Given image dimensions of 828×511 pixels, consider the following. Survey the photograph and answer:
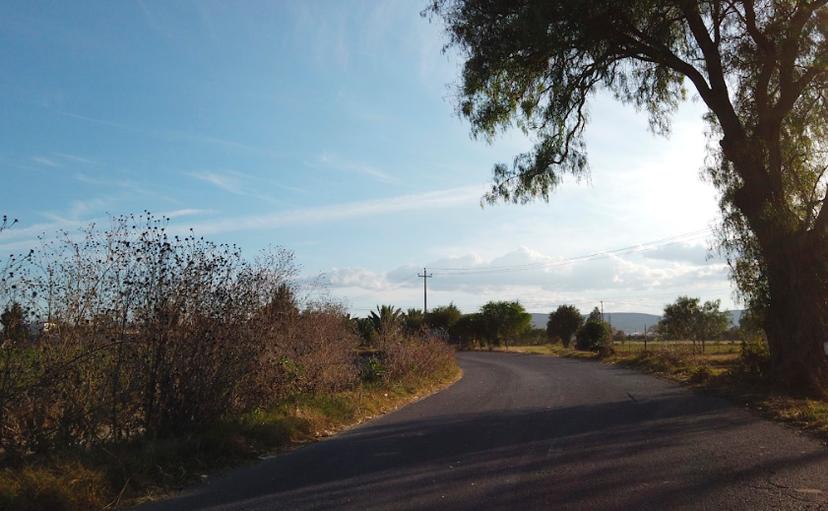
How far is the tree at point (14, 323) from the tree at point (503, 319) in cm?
6496

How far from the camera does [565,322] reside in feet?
237

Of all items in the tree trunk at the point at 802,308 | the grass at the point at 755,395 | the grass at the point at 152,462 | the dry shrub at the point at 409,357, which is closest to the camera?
the grass at the point at 152,462

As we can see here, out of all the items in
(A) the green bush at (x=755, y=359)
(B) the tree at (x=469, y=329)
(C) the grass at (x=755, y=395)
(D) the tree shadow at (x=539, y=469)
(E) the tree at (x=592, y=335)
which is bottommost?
(D) the tree shadow at (x=539, y=469)

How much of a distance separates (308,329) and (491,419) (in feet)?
14.7

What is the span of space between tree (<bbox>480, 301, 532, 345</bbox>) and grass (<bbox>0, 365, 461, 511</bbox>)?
2345 inches

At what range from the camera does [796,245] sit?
49.9 ft

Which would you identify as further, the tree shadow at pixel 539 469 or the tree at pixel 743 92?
the tree at pixel 743 92

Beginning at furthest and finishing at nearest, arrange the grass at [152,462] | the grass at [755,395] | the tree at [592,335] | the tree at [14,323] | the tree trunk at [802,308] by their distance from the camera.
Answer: the tree at [592,335]
the tree trunk at [802,308]
the grass at [755,395]
the tree at [14,323]
the grass at [152,462]

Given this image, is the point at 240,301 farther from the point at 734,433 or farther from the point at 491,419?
the point at 734,433

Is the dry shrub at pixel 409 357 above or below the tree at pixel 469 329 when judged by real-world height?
below

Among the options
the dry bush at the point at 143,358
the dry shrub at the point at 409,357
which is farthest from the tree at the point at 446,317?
the dry bush at the point at 143,358

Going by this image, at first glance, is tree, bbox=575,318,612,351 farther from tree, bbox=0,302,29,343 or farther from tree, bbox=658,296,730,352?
tree, bbox=0,302,29,343

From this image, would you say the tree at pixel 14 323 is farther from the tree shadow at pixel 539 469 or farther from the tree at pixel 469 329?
the tree at pixel 469 329

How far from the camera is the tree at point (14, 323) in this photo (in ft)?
26.8
